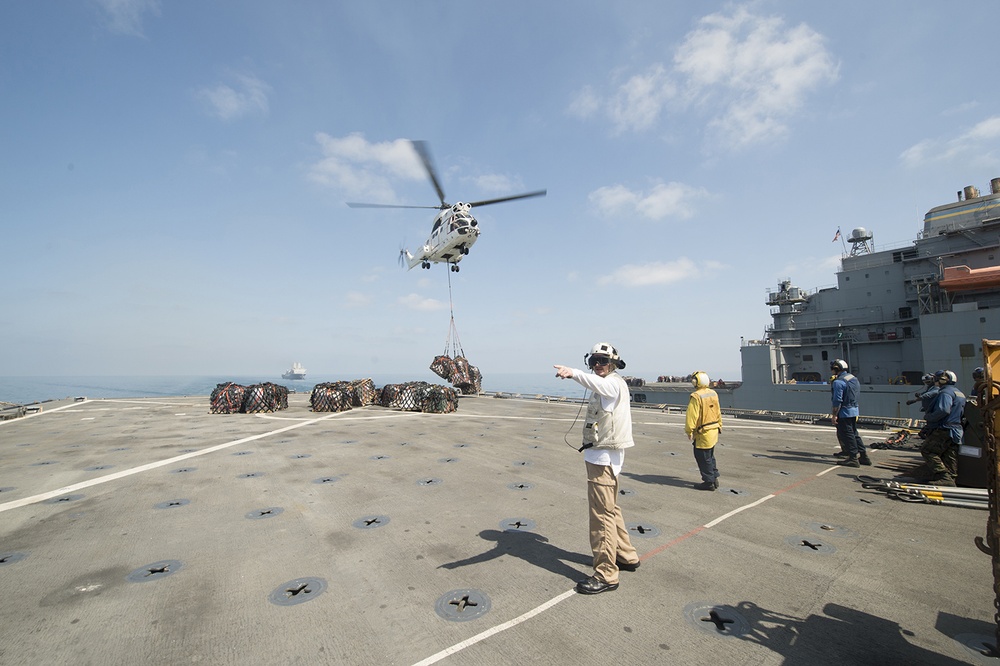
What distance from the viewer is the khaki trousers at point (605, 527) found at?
3.72 metres

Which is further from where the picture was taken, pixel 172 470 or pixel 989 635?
pixel 172 470

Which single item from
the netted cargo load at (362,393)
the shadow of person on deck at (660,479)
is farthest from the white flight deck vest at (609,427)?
the netted cargo load at (362,393)

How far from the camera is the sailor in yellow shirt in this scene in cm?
664

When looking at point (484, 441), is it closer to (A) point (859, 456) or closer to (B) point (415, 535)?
(B) point (415, 535)

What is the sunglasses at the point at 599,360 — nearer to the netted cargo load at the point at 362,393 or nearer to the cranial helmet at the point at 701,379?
the cranial helmet at the point at 701,379

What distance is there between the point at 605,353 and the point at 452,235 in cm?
2200

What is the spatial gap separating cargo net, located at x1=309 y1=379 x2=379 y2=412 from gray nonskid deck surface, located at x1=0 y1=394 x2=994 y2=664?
429 inches

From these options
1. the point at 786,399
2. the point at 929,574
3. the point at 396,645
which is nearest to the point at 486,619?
the point at 396,645

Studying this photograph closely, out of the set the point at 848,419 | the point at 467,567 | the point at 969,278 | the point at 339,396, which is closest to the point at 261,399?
the point at 339,396

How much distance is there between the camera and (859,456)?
27.6ft

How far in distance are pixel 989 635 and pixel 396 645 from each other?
4393 millimetres

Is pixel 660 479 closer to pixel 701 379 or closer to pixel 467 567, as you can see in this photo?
pixel 701 379

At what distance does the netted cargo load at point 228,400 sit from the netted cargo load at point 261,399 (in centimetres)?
22

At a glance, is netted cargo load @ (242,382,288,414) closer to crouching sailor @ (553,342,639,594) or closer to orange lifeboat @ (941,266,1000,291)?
crouching sailor @ (553,342,639,594)
